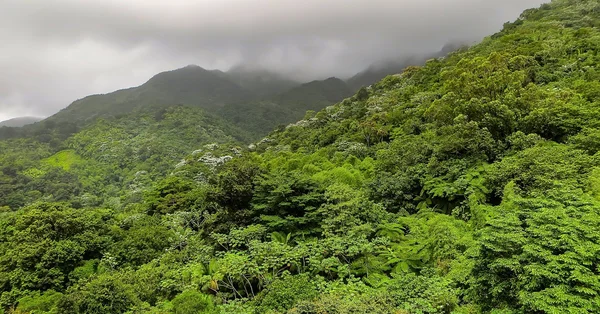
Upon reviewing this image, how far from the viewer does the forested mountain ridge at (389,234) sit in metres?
6.84

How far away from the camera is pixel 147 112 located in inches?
4505

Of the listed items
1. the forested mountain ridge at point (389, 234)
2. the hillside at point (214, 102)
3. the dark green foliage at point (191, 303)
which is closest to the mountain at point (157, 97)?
the hillside at point (214, 102)

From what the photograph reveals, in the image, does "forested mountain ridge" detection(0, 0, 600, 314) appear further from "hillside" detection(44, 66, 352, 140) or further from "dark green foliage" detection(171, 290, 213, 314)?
"hillside" detection(44, 66, 352, 140)

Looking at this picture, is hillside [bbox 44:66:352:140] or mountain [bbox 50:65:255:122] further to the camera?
mountain [bbox 50:65:255:122]

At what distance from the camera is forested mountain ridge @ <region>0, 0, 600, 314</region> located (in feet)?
22.4

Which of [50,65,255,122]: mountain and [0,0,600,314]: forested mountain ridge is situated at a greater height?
[50,65,255,122]: mountain

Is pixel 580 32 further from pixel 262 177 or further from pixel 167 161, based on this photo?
pixel 167 161

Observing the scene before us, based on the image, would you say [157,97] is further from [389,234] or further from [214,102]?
[389,234]

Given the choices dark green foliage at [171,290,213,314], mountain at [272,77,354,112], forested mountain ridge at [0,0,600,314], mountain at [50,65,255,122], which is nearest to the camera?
forested mountain ridge at [0,0,600,314]

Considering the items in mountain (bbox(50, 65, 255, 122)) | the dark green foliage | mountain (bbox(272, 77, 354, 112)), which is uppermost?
mountain (bbox(50, 65, 255, 122))

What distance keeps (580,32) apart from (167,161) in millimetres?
71977

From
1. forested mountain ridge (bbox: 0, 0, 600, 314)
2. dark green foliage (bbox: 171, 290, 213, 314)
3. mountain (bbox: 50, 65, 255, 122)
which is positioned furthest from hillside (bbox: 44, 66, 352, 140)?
dark green foliage (bbox: 171, 290, 213, 314)

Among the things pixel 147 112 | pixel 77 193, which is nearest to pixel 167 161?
pixel 77 193

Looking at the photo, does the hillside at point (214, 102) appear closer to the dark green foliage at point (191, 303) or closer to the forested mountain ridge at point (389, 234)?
the forested mountain ridge at point (389, 234)
